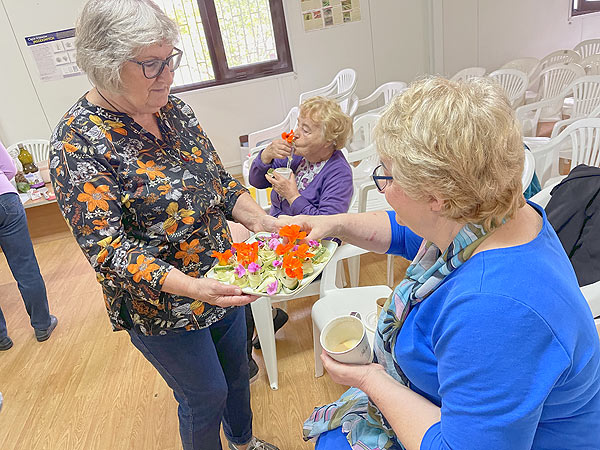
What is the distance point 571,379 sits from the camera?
70 centimetres

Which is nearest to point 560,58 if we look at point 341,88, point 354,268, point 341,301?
point 341,88

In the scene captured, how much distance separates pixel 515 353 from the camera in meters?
0.65

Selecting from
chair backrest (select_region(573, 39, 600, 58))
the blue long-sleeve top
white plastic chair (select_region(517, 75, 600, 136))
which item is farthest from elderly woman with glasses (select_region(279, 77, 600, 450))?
chair backrest (select_region(573, 39, 600, 58))

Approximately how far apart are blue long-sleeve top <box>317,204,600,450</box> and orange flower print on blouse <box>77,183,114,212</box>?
77cm

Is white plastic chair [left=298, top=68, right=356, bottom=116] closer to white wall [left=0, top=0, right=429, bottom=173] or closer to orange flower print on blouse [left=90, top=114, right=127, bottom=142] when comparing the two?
white wall [left=0, top=0, right=429, bottom=173]

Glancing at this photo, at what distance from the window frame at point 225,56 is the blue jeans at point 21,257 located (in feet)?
8.38

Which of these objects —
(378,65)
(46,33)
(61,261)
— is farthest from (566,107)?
(46,33)

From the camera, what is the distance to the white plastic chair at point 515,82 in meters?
4.23

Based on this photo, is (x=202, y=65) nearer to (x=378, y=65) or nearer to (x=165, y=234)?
(x=378, y=65)

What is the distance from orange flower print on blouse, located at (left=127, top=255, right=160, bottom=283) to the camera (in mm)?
1040

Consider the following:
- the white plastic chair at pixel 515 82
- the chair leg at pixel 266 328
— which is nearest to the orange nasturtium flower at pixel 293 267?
the chair leg at pixel 266 328

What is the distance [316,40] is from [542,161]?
300 centimetres

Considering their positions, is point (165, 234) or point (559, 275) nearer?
point (559, 275)

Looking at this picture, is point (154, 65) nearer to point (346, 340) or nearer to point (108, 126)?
point (108, 126)
